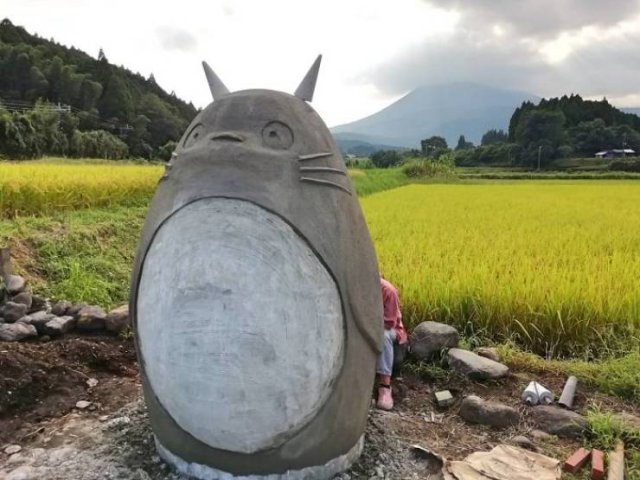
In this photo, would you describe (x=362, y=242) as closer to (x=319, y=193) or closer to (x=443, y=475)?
(x=319, y=193)

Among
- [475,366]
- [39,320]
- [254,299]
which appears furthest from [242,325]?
[39,320]

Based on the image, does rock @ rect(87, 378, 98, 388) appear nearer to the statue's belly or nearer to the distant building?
the statue's belly

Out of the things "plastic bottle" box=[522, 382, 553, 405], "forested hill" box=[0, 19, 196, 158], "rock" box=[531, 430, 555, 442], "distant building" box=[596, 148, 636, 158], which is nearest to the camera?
"rock" box=[531, 430, 555, 442]

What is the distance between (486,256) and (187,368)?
16.1 feet

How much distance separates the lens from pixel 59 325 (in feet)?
15.8

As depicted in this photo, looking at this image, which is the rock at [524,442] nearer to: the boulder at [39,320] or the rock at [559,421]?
the rock at [559,421]

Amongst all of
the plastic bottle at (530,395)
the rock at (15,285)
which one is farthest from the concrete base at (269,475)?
the rock at (15,285)

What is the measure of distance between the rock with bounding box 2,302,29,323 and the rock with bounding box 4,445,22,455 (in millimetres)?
2070

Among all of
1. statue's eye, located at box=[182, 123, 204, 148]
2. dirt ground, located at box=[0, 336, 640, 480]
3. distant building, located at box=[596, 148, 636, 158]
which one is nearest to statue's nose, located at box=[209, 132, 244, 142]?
statue's eye, located at box=[182, 123, 204, 148]

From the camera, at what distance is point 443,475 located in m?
2.82

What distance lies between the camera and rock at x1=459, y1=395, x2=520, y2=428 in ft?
11.6

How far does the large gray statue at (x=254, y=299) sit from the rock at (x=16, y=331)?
2412mm

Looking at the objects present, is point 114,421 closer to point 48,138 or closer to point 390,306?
point 390,306

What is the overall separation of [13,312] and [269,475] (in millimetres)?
3304
